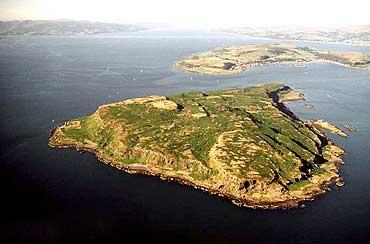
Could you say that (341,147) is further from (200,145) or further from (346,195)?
(200,145)

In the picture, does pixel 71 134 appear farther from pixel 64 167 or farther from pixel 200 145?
pixel 200 145

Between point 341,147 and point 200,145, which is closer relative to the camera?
point 200,145

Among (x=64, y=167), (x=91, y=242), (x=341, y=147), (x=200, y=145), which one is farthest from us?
(x=341, y=147)

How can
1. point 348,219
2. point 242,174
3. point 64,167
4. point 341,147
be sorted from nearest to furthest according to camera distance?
point 348,219
point 242,174
point 64,167
point 341,147

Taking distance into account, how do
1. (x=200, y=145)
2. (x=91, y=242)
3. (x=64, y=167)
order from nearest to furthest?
(x=91, y=242), (x=64, y=167), (x=200, y=145)

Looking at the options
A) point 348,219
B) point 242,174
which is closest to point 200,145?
point 242,174

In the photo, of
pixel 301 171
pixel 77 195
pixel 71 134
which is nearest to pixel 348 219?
pixel 301 171
